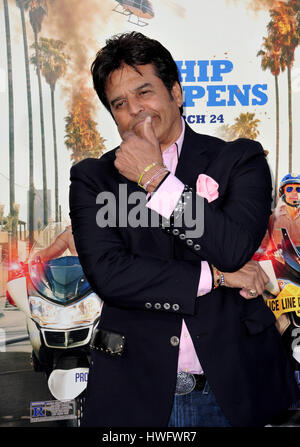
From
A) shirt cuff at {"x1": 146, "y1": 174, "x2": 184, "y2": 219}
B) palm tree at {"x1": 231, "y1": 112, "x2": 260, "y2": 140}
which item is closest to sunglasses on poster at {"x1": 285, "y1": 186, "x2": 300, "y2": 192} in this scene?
palm tree at {"x1": 231, "y1": 112, "x2": 260, "y2": 140}

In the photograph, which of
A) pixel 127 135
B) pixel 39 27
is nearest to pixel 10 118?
pixel 39 27

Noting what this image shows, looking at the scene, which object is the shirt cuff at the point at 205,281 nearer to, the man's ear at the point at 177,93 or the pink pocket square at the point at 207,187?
the pink pocket square at the point at 207,187

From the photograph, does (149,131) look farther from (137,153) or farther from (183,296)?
(183,296)

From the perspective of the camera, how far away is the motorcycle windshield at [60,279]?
11.1 feet

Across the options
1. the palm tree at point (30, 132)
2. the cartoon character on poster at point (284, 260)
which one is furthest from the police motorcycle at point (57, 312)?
the cartoon character on poster at point (284, 260)

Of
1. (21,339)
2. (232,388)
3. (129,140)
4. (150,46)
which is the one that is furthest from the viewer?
(21,339)

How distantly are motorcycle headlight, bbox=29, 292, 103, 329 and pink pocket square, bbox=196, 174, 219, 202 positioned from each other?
1937 millimetres

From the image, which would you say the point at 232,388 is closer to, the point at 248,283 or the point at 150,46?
the point at 248,283

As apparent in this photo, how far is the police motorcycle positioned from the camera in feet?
11.1

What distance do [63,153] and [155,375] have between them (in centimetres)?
230

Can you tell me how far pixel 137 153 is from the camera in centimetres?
164

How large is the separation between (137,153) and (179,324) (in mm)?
604

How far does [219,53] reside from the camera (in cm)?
345

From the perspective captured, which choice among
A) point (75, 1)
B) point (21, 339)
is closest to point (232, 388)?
point (21, 339)
